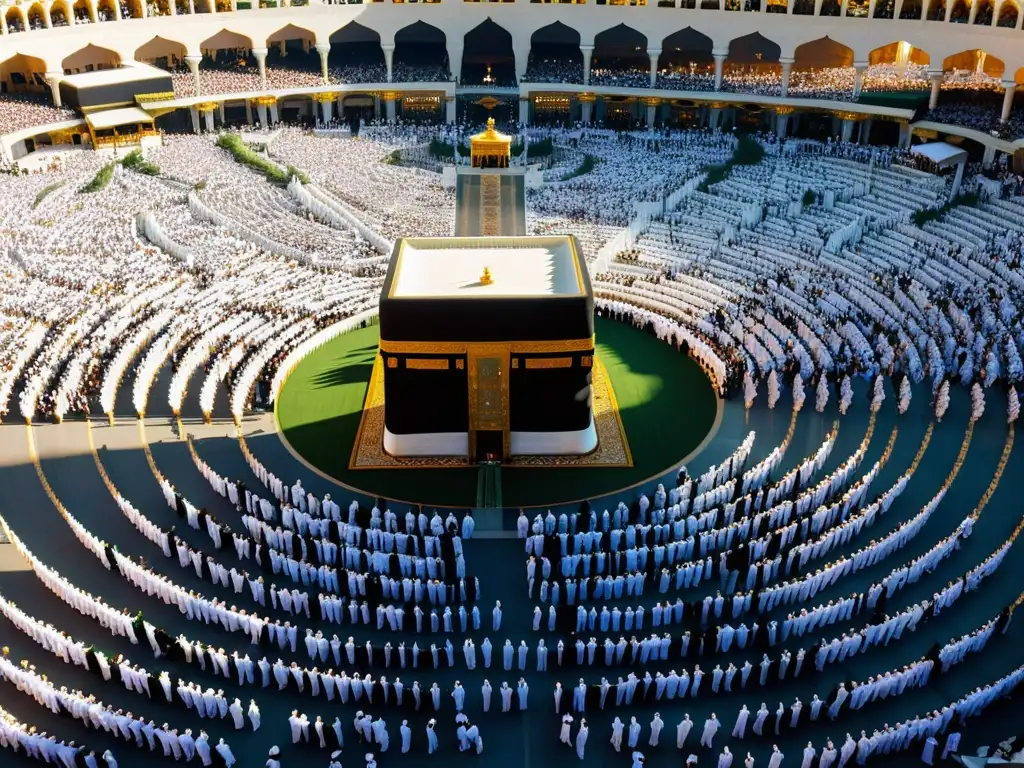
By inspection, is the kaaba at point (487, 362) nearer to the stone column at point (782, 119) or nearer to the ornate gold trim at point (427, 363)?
the ornate gold trim at point (427, 363)

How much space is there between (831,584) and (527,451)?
9.42m

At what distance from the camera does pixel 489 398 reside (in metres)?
26.9

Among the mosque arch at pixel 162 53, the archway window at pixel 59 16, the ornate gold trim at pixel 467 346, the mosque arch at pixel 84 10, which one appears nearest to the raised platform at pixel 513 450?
the ornate gold trim at pixel 467 346

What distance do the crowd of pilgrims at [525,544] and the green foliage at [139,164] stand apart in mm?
12224

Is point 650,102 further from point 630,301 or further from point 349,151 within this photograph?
point 630,301

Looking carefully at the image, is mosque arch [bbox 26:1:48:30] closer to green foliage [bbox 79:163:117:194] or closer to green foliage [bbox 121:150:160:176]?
green foliage [bbox 121:150:160:176]

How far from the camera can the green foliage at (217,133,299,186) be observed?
52.6m

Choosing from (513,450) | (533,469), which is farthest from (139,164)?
(533,469)

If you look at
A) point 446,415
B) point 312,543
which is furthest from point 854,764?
point 446,415

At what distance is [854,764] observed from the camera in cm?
1742

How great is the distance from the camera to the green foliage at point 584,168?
5458 cm

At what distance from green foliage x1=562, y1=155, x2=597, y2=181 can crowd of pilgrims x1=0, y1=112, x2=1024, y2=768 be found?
51.3ft

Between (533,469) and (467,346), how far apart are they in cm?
409

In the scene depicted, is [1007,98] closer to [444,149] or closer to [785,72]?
[785,72]
